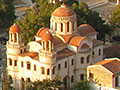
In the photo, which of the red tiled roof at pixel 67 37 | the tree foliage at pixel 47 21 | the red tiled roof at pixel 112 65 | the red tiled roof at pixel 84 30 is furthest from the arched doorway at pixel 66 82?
the tree foliage at pixel 47 21

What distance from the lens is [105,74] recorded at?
217ft

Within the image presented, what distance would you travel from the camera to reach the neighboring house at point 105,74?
2594 inches

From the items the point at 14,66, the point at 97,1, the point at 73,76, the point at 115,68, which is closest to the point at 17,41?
the point at 14,66

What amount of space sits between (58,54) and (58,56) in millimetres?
616

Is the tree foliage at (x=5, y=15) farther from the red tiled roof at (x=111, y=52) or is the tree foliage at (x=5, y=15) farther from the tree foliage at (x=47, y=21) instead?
the red tiled roof at (x=111, y=52)

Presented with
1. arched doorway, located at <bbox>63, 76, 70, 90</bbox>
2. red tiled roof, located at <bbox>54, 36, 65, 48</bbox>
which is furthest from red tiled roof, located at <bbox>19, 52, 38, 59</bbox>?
arched doorway, located at <bbox>63, 76, 70, 90</bbox>

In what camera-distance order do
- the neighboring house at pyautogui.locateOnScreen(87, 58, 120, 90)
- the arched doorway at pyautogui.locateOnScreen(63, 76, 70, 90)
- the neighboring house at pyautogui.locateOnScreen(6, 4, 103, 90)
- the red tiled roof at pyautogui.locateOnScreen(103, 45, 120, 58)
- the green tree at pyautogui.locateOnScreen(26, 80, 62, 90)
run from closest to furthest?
the green tree at pyautogui.locateOnScreen(26, 80, 62, 90) → the neighboring house at pyautogui.locateOnScreen(87, 58, 120, 90) → the neighboring house at pyautogui.locateOnScreen(6, 4, 103, 90) → the arched doorway at pyautogui.locateOnScreen(63, 76, 70, 90) → the red tiled roof at pyautogui.locateOnScreen(103, 45, 120, 58)

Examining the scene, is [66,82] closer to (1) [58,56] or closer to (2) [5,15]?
(1) [58,56]

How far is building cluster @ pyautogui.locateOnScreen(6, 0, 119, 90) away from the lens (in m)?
66.4

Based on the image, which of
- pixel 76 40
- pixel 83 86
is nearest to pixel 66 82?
pixel 83 86

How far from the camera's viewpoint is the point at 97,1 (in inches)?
5064

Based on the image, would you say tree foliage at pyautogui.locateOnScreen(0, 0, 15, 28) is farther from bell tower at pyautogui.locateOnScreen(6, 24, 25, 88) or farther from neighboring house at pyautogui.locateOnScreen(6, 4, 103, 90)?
bell tower at pyautogui.locateOnScreen(6, 24, 25, 88)

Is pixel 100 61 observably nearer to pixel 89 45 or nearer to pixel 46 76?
pixel 89 45

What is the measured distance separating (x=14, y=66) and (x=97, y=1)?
6188 cm
